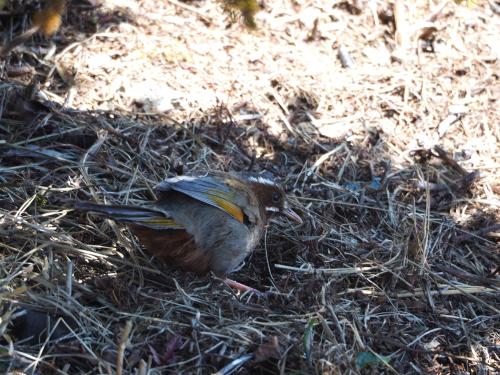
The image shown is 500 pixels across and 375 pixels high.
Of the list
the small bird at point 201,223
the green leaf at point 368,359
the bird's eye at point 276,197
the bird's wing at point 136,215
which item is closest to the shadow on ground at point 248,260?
the green leaf at point 368,359

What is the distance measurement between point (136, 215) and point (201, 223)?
0.48 metres

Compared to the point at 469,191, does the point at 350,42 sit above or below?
above

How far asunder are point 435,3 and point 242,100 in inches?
107

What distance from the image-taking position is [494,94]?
261 inches

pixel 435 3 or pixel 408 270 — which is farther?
pixel 435 3

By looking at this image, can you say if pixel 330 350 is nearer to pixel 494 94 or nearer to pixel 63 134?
pixel 63 134

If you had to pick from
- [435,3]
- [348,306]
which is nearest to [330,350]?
[348,306]

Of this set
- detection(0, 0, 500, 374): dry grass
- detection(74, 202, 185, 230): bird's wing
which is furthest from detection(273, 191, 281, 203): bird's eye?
detection(74, 202, 185, 230): bird's wing

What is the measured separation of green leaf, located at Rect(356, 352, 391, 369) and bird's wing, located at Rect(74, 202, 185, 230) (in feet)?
4.16

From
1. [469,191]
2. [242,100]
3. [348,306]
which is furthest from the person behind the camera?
[242,100]

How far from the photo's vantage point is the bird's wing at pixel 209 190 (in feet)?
13.8

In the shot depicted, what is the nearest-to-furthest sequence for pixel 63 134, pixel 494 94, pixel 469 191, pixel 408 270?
pixel 408 270 → pixel 63 134 → pixel 469 191 → pixel 494 94

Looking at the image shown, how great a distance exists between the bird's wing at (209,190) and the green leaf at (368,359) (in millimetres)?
1206

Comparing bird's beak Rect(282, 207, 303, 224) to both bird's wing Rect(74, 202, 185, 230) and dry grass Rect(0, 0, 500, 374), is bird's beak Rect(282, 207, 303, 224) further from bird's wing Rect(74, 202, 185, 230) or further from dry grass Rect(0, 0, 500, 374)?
bird's wing Rect(74, 202, 185, 230)
